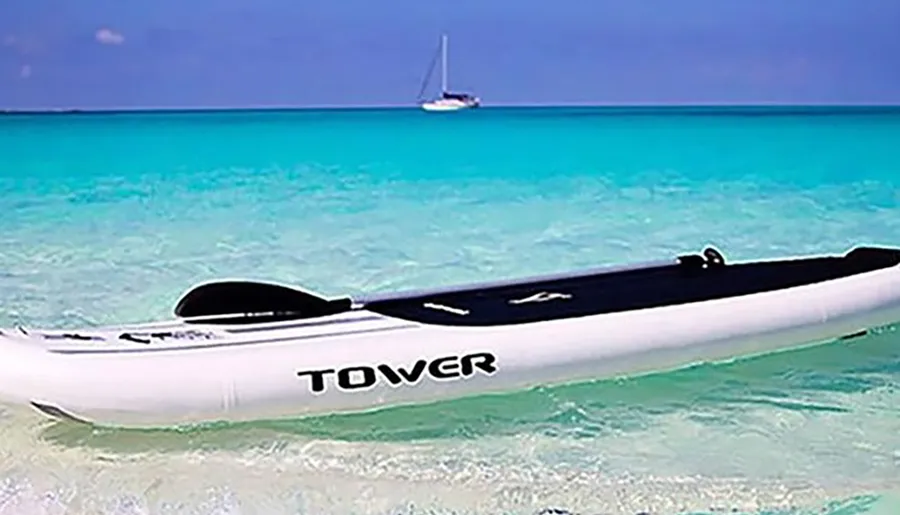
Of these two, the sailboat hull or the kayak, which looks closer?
the kayak

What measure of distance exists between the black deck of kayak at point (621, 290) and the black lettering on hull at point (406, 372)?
15 centimetres

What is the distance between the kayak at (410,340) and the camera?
3348mm

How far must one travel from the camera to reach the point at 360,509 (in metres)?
2.91

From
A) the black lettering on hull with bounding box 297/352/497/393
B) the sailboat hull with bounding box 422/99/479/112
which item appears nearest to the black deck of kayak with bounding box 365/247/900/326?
the black lettering on hull with bounding box 297/352/497/393

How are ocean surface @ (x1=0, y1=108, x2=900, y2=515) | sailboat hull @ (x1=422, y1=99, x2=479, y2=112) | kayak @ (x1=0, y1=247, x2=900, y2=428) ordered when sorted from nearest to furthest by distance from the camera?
ocean surface @ (x1=0, y1=108, x2=900, y2=515)
kayak @ (x1=0, y1=247, x2=900, y2=428)
sailboat hull @ (x1=422, y1=99, x2=479, y2=112)

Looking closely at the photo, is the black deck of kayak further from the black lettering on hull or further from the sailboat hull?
the sailboat hull

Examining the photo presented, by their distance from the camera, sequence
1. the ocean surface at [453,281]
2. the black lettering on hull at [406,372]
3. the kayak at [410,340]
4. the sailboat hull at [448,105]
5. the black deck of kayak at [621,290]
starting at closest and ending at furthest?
1. the ocean surface at [453,281]
2. the kayak at [410,340]
3. the black lettering on hull at [406,372]
4. the black deck of kayak at [621,290]
5. the sailboat hull at [448,105]

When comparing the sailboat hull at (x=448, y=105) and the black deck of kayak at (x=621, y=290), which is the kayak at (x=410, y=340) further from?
the sailboat hull at (x=448, y=105)

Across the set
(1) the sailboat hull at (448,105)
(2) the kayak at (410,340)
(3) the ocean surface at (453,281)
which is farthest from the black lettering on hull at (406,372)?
(1) the sailboat hull at (448,105)

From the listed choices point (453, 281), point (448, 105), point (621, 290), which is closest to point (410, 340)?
point (621, 290)

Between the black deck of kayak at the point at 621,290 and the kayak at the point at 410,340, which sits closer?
the kayak at the point at 410,340

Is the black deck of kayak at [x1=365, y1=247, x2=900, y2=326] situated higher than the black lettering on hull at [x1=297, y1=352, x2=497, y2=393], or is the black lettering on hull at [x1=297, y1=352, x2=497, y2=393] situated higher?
the black deck of kayak at [x1=365, y1=247, x2=900, y2=326]

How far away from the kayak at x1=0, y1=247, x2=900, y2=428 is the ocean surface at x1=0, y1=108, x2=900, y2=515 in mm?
92

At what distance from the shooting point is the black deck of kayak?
3953 mm
